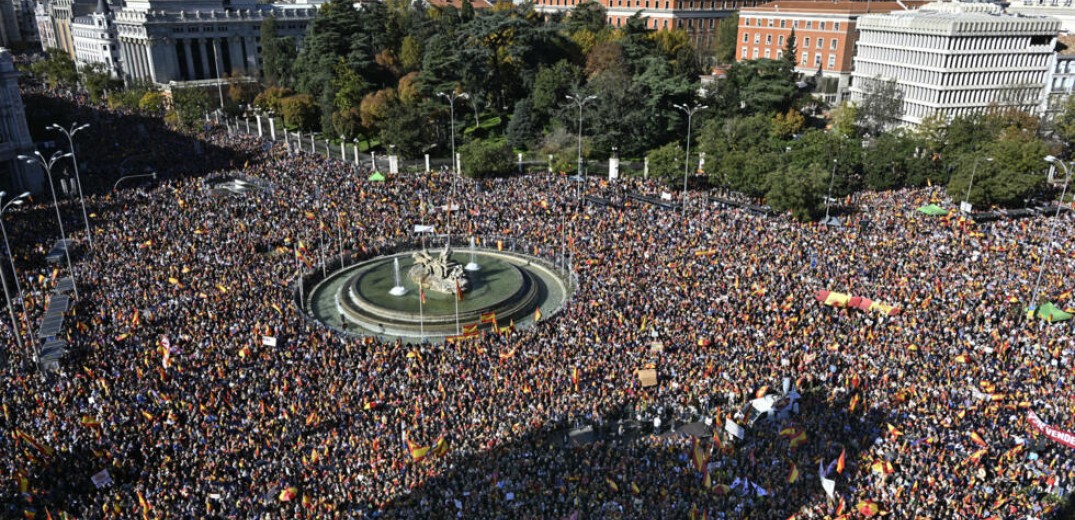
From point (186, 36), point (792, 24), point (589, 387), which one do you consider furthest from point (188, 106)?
point (792, 24)

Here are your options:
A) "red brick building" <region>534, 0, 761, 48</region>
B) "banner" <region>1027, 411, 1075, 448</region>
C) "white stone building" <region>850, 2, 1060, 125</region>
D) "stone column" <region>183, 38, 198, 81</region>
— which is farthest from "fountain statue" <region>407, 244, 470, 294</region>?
"stone column" <region>183, 38, 198, 81</region>

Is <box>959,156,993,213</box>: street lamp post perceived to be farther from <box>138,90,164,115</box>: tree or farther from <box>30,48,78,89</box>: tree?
<box>30,48,78,89</box>: tree

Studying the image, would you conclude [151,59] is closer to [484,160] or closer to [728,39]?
[484,160]

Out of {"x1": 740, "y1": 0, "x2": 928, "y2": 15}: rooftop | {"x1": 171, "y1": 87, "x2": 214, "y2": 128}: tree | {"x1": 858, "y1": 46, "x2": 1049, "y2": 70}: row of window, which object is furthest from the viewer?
{"x1": 740, "y1": 0, "x2": 928, "y2": 15}: rooftop

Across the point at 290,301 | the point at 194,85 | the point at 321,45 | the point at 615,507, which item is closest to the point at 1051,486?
the point at 615,507

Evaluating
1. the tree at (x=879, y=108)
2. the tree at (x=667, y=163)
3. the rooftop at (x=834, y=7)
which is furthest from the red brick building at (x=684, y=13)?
the tree at (x=667, y=163)

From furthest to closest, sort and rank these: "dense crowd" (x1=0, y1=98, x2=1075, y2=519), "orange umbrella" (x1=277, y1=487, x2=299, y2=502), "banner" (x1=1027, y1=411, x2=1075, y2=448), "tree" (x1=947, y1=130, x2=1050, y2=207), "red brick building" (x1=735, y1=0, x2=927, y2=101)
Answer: "red brick building" (x1=735, y1=0, x2=927, y2=101) < "tree" (x1=947, y1=130, x2=1050, y2=207) < "banner" (x1=1027, y1=411, x2=1075, y2=448) < "dense crowd" (x1=0, y1=98, x2=1075, y2=519) < "orange umbrella" (x1=277, y1=487, x2=299, y2=502)
